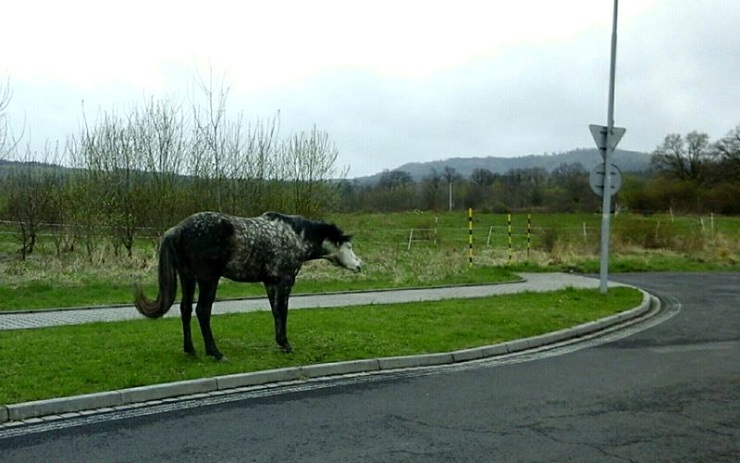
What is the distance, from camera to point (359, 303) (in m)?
16.7

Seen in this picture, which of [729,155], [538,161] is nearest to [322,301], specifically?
[729,155]

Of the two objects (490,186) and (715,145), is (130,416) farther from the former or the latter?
(715,145)

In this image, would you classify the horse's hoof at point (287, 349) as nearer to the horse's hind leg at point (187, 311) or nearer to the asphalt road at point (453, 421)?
the horse's hind leg at point (187, 311)

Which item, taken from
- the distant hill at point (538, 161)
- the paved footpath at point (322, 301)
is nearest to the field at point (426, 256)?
the paved footpath at point (322, 301)

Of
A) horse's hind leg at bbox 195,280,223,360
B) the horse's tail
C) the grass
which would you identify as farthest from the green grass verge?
horse's hind leg at bbox 195,280,223,360

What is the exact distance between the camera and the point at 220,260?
396 inches

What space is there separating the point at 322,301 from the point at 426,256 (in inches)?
467

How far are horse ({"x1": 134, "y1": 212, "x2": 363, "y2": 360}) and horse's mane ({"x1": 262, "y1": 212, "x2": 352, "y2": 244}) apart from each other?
2 centimetres

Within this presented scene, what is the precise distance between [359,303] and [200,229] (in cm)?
720

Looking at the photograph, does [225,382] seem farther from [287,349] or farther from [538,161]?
[538,161]

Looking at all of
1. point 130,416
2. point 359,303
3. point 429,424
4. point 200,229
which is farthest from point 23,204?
point 429,424

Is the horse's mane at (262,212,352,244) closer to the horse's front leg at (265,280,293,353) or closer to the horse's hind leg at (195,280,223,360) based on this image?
the horse's front leg at (265,280,293,353)

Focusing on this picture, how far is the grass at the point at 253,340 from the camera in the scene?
8763mm

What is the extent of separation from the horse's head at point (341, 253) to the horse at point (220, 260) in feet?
1.04
